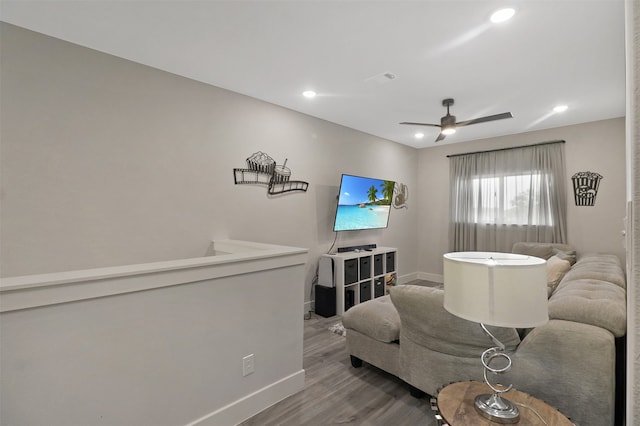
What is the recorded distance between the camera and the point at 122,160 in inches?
104

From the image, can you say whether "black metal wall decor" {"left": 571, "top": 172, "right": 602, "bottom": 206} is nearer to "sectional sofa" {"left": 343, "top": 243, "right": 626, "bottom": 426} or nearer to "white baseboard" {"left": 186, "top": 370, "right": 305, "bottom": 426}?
"sectional sofa" {"left": 343, "top": 243, "right": 626, "bottom": 426}

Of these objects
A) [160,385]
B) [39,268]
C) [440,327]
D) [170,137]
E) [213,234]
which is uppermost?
[170,137]

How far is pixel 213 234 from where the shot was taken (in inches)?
127

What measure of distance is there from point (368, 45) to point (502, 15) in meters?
0.92

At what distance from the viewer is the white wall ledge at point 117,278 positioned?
50.2 inches

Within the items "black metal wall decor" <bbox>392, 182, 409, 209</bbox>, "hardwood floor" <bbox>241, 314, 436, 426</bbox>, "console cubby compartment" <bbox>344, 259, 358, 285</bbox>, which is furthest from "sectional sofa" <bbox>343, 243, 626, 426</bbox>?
"black metal wall decor" <bbox>392, 182, 409, 209</bbox>

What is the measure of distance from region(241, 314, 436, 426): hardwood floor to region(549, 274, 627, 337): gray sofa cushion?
107 centimetres

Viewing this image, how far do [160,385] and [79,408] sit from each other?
35 centimetres

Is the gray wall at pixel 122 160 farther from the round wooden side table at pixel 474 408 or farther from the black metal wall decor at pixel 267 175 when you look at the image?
the round wooden side table at pixel 474 408

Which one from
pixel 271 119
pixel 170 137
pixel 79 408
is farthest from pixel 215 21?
pixel 79 408

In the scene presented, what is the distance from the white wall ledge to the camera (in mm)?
1275

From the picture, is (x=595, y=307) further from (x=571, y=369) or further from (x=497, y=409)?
(x=497, y=409)

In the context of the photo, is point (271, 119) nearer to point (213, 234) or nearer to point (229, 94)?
point (229, 94)

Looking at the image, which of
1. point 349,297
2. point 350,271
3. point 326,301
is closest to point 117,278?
point 326,301
